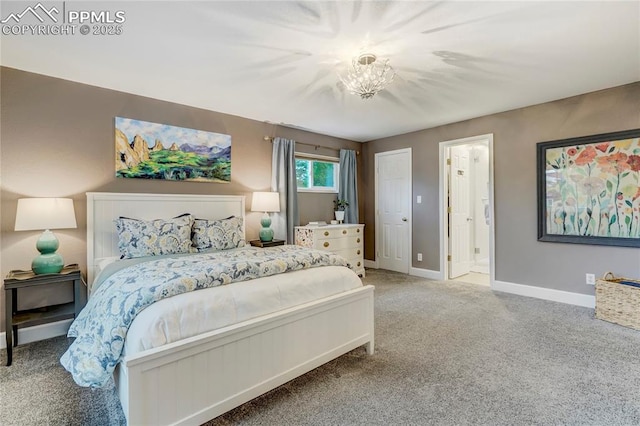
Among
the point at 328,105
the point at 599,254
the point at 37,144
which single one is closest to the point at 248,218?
the point at 328,105

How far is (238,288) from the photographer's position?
1.78 meters

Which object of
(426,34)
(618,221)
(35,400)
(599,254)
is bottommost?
(35,400)

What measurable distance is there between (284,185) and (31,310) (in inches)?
115

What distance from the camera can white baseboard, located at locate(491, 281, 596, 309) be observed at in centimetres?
334

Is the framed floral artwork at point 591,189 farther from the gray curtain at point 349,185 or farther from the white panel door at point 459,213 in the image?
the gray curtain at point 349,185

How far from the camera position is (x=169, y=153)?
11.4 feet

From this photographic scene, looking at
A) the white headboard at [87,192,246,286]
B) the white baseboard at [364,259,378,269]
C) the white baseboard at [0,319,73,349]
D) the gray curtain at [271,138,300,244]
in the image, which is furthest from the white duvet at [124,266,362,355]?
the white baseboard at [364,259,378,269]

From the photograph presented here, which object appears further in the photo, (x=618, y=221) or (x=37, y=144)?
(x=618, y=221)

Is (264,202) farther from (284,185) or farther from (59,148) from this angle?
(59,148)

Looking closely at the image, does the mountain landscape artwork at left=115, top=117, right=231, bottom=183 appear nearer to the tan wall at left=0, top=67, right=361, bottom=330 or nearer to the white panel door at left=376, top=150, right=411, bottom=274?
the tan wall at left=0, top=67, right=361, bottom=330

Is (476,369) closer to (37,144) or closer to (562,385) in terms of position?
(562,385)

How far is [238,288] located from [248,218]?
2.42m

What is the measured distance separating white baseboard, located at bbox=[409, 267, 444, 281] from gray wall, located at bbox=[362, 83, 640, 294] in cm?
8

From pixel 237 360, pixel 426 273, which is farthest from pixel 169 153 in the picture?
pixel 426 273
